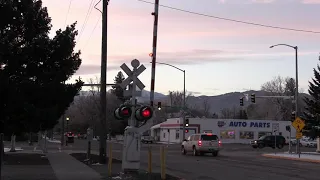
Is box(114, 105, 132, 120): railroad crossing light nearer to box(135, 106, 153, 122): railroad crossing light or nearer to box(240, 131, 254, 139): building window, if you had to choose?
box(135, 106, 153, 122): railroad crossing light

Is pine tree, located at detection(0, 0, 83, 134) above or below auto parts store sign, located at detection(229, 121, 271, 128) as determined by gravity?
above

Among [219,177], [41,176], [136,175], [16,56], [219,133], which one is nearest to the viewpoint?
[136,175]

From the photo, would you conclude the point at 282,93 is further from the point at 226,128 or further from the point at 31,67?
the point at 31,67

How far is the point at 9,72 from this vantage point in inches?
955

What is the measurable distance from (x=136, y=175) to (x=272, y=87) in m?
110

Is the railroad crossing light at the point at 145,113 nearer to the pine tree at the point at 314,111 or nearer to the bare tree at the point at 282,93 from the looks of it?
the pine tree at the point at 314,111

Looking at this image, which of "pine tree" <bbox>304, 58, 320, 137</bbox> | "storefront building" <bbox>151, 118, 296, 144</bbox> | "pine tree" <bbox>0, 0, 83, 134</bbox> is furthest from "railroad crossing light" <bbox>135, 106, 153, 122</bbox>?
"storefront building" <bbox>151, 118, 296, 144</bbox>

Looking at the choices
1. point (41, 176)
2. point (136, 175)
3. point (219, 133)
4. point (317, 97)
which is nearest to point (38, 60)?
point (41, 176)

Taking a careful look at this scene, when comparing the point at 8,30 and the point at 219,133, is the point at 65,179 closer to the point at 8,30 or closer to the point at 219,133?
the point at 8,30

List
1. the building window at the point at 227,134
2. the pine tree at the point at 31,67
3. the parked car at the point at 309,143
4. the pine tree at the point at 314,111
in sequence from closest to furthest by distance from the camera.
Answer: the pine tree at the point at 31,67 < the pine tree at the point at 314,111 < the parked car at the point at 309,143 < the building window at the point at 227,134

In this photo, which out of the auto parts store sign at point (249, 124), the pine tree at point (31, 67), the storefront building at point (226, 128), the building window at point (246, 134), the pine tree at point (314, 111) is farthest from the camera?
the building window at point (246, 134)

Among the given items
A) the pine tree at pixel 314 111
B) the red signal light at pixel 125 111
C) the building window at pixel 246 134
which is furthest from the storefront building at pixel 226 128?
the red signal light at pixel 125 111

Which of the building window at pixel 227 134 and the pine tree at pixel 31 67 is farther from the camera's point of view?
the building window at pixel 227 134

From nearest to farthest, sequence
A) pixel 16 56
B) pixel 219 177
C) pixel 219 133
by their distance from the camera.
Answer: pixel 219 177, pixel 16 56, pixel 219 133
